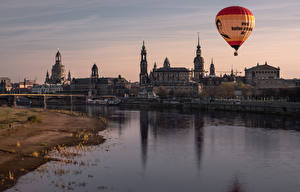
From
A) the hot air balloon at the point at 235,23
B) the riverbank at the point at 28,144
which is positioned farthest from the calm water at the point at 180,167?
the hot air balloon at the point at 235,23

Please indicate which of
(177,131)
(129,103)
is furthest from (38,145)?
(129,103)

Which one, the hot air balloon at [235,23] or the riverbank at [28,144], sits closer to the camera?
the riverbank at [28,144]

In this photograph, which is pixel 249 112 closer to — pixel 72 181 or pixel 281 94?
pixel 281 94

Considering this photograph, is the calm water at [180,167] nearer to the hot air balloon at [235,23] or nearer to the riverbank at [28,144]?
the riverbank at [28,144]

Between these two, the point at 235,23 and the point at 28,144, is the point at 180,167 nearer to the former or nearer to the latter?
the point at 28,144

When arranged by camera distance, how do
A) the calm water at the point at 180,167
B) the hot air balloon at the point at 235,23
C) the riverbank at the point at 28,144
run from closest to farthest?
the calm water at the point at 180,167
the riverbank at the point at 28,144
the hot air balloon at the point at 235,23

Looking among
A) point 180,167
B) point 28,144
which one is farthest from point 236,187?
point 28,144

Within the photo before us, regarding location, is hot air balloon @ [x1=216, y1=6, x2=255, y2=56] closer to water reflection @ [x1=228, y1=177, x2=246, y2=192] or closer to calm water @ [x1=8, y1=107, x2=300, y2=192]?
calm water @ [x1=8, y1=107, x2=300, y2=192]
